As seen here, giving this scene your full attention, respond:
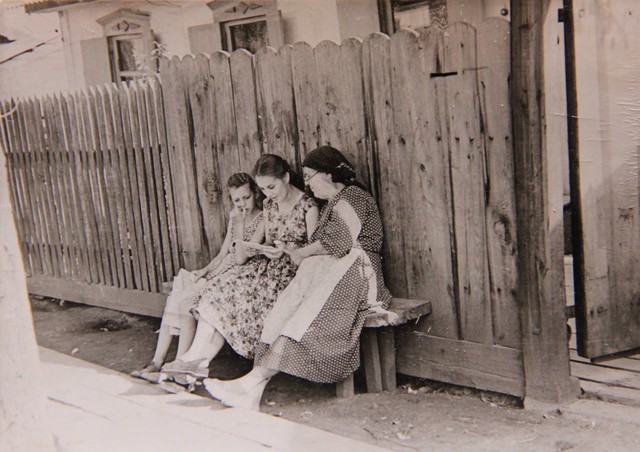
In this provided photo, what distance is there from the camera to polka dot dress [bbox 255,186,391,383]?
4.29m

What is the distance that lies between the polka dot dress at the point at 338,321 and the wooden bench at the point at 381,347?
0.36 ft

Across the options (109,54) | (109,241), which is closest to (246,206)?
(109,241)

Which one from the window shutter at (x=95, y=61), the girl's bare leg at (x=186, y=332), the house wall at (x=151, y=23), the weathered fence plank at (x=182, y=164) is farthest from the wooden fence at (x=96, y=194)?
the window shutter at (x=95, y=61)

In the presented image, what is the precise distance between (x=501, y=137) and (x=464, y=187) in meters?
0.37

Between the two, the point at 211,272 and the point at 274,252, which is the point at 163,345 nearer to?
the point at 211,272

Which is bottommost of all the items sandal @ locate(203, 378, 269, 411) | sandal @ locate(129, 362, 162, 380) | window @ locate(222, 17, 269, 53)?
sandal @ locate(129, 362, 162, 380)

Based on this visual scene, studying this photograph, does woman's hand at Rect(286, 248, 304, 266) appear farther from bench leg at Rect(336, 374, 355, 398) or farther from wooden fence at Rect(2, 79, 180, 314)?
wooden fence at Rect(2, 79, 180, 314)

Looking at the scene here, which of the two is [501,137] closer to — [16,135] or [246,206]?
[246,206]

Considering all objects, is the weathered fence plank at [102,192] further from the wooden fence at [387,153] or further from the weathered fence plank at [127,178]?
Answer: the weathered fence plank at [127,178]

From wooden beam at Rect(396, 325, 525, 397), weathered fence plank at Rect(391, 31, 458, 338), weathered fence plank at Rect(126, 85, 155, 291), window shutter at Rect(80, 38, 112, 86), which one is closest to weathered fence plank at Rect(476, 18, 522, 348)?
wooden beam at Rect(396, 325, 525, 397)

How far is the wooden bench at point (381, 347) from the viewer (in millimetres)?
4371

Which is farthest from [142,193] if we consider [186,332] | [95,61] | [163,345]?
[95,61]

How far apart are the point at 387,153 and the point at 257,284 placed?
1.21 meters

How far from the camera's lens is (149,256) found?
6566 mm
